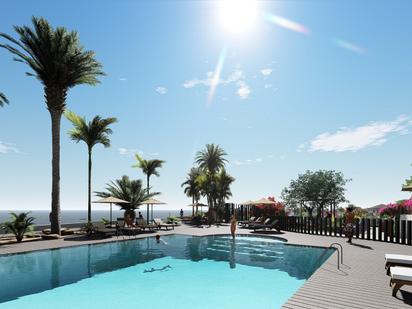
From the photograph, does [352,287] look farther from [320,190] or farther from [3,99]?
[320,190]

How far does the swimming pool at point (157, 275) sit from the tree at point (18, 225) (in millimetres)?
3740

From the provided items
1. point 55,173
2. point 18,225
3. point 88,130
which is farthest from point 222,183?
point 18,225

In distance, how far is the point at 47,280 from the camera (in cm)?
1099

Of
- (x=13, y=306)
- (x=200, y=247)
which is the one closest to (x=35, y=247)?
Result: (x=13, y=306)

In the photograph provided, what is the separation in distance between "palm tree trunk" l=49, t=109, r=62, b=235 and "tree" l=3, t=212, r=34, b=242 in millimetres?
2238

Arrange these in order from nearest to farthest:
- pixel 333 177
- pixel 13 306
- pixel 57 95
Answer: pixel 13 306 < pixel 57 95 < pixel 333 177

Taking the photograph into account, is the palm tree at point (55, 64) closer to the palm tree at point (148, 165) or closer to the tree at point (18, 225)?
the tree at point (18, 225)

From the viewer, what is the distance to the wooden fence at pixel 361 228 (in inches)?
615

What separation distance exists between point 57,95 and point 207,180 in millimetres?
20696

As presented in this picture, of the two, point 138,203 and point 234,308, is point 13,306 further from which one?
point 138,203

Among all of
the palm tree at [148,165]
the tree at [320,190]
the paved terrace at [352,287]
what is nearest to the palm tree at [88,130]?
the palm tree at [148,165]

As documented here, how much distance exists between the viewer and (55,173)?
20.3 m

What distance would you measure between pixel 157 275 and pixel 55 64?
15.0m

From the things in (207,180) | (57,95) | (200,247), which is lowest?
(200,247)
